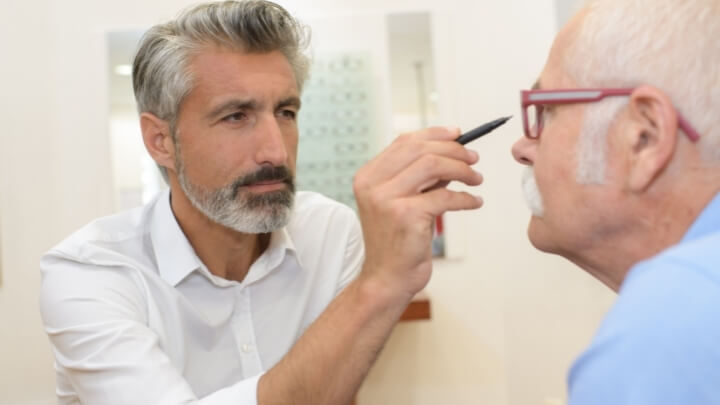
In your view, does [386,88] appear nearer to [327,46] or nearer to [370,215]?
[327,46]

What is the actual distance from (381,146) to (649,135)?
4.84 ft

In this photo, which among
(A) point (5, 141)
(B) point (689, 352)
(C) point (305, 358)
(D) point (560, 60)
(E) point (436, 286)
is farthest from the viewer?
(E) point (436, 286)

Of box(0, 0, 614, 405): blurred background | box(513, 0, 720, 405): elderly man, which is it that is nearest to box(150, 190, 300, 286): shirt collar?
box(513, 0, 720, 405): elderly man

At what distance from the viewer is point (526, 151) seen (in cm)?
91

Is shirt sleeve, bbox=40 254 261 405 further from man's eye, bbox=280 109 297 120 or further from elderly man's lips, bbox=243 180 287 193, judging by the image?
man's eye, bbox=280 109 297 120

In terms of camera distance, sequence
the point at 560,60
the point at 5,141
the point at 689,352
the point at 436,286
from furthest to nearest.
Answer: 1. the point at 436,286
2. the point at 5,141
3. the point at 560,60
4. the point at 689,352

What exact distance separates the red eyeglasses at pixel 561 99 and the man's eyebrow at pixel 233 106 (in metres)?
0.61

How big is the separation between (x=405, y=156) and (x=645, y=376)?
18.7 inches

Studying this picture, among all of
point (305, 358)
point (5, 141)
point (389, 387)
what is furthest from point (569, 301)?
point (5, 141)

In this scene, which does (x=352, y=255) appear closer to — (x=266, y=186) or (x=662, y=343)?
Result: (x=266, y=186)

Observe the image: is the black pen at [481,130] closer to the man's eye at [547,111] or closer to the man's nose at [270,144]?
the man's eye at [547,111]

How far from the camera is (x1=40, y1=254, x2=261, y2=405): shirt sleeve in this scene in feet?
3.53

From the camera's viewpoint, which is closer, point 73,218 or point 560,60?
point 560,60

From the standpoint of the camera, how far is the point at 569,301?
2.14 metres
